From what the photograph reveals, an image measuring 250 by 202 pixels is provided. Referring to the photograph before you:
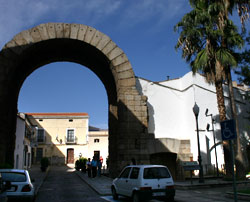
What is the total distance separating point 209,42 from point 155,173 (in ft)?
36.6

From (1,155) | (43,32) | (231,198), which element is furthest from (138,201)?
(43,32)

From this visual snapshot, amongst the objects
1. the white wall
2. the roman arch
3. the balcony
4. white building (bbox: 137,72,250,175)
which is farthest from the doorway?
the roman arch

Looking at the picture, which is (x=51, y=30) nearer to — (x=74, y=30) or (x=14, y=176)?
(x=74, y=30)

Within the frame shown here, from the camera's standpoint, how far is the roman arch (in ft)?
47.3

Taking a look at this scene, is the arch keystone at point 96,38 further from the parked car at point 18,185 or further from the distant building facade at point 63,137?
the distant building facade at point 63,137

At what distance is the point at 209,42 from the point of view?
55.7ft

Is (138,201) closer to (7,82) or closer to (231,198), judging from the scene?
(231,198)

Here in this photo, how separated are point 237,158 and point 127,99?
7.25 m

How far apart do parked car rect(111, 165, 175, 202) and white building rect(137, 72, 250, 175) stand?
12.4 metres

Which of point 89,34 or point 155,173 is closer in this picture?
point 155,173

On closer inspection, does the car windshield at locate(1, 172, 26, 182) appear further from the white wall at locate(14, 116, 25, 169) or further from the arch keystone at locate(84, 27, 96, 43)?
the white wall at locate(14, 116, 25, 169)

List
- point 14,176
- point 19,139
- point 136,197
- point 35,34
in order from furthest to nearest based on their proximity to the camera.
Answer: point 19,139
point 35,34
point 14,176
point 136,197

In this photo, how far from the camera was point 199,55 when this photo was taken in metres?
17.2

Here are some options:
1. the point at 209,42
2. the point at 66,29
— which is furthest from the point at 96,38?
the point at 209,42
